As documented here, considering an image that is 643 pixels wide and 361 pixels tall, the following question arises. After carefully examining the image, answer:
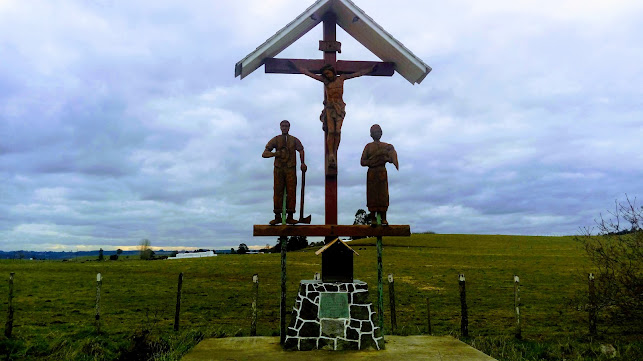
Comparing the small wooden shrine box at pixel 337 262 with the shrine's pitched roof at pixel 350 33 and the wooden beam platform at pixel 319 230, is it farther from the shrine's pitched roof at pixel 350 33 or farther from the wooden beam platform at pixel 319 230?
the shrine's pitched roof at pixel 350 33

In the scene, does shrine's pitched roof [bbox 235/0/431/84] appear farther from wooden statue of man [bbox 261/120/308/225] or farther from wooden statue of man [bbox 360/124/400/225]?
wooden statue of man [bbox 360/124/400/225]

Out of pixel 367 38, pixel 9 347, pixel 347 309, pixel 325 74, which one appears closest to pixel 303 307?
pixel 347 309

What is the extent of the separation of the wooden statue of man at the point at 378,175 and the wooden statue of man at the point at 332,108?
72 cm

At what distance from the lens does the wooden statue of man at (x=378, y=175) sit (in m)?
9.97

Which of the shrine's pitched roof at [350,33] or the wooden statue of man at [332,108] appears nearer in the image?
the wooden statue of man at [332,108]

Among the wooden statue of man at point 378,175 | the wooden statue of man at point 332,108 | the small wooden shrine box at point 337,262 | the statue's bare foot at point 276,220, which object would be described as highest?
the wooden statue of man at point 332,108

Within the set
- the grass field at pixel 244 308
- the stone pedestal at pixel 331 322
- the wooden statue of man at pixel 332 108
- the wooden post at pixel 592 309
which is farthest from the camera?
the wooden post at pixel 592 309

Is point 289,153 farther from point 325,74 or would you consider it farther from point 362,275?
point 362,275

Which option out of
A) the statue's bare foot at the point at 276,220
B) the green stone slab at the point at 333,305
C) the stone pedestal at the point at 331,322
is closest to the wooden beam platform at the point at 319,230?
the statue's bare foot at the point at 276,220

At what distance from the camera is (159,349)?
36.2 feet

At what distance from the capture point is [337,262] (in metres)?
9.93

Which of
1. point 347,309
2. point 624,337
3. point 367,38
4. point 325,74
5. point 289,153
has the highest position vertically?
point 367,38

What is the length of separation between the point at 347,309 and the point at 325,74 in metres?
5.12

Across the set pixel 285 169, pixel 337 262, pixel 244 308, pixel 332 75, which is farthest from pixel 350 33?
pixel 244 308
